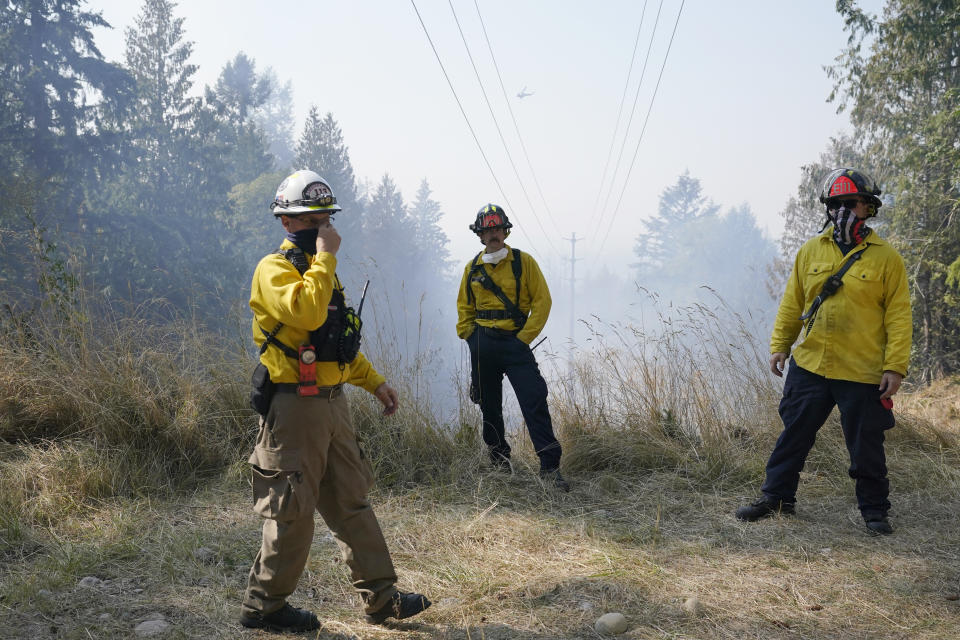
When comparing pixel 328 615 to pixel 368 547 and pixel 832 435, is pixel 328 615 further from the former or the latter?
pixel 832 435

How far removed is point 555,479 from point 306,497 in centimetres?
248

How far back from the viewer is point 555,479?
15.3 feet

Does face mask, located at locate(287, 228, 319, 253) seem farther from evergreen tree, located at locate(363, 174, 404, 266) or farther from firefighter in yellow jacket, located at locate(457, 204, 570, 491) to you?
evergreen tree, located at locate(363, 174, 404, 266)

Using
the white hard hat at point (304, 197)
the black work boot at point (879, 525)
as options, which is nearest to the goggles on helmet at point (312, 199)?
the white hard hat at point (304, 197)

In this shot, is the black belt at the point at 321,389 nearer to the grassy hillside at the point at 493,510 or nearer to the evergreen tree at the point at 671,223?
the grassy hillside at the point at 493,510

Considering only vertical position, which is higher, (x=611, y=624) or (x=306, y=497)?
(x=306, y=497)

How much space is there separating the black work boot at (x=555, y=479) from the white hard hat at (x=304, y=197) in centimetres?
275

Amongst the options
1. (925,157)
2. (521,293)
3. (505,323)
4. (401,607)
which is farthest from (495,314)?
(925,157)

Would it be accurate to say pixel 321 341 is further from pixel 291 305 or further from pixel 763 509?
pixel 763 509

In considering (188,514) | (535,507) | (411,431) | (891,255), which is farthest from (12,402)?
(891,255)

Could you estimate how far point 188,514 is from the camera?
412 centimetres

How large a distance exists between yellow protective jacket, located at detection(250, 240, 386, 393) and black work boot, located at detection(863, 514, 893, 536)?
306cm

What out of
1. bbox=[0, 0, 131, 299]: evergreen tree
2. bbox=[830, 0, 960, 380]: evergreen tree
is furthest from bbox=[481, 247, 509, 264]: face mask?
Answer: bbox=[0, 0, 131, 299]: evergreen tree

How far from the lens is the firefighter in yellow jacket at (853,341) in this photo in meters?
3.67
